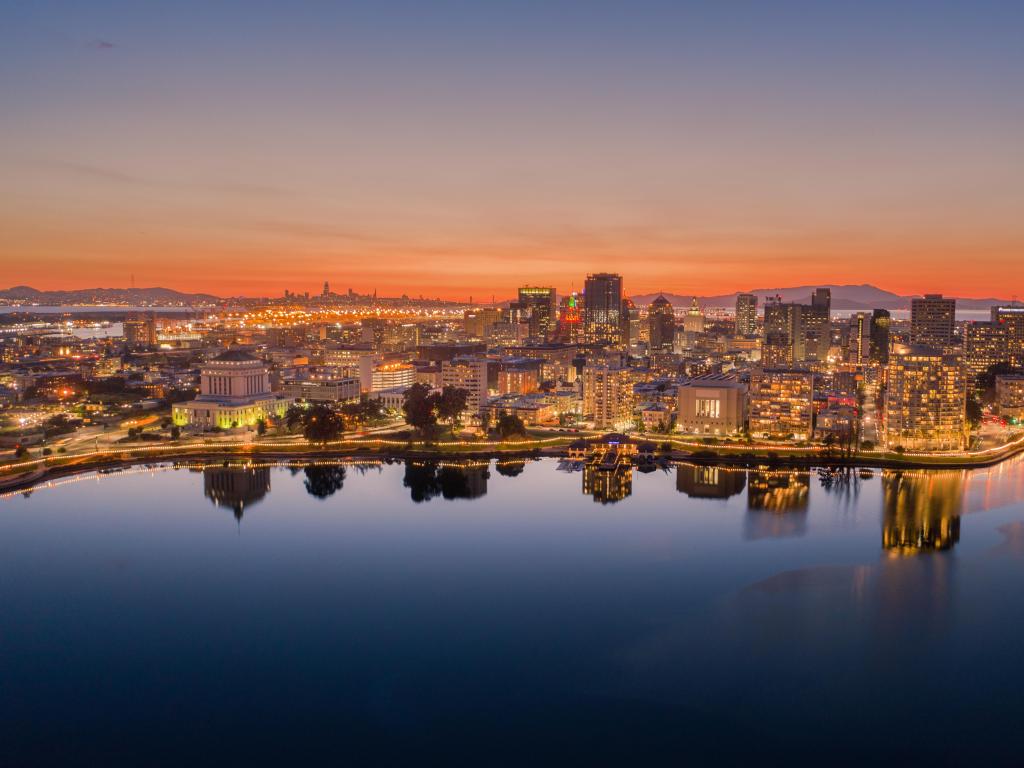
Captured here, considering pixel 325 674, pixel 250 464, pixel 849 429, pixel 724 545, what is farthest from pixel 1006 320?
pixel 325 674

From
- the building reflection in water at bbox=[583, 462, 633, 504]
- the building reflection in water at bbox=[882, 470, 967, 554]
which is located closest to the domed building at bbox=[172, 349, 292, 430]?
the building reflection in water at bbox=[583, 462, 633, 504]

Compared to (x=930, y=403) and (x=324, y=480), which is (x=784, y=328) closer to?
(x=930, y=403)

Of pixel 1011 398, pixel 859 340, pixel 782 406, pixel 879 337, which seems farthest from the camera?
pixel 879 337

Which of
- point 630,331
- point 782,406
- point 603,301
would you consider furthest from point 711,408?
point 630,331

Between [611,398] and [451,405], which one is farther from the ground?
[611,398]

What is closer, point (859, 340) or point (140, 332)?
point (859, 340)

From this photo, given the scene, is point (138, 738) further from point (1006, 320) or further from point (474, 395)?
point (1006, 320)

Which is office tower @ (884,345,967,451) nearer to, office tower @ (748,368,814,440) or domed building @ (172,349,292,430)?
office tower @ (748,368,814,440)
